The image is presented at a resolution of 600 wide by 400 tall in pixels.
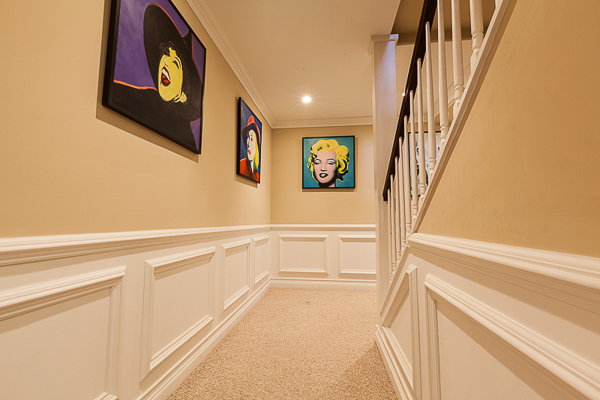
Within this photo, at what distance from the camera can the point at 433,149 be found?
96 cm

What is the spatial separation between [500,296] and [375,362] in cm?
142

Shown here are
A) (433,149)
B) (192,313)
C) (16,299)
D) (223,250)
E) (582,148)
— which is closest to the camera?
(582,148)

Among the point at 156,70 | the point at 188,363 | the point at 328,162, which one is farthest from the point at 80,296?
the point at 328,162

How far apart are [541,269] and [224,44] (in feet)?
7.82

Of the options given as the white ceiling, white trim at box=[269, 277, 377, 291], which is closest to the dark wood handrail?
the white ceiling

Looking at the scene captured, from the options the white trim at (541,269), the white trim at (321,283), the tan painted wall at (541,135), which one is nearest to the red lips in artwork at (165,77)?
the tan painted wall at (541,135)

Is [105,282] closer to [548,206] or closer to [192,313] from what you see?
[192,313]

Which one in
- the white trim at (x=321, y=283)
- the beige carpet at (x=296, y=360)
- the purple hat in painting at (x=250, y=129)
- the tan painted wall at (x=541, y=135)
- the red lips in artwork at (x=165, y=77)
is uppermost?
the purple hat in painting at (x=250, y=129)

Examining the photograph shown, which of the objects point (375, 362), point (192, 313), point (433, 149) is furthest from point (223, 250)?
point (433, 149)

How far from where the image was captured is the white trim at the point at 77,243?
0.72 meters

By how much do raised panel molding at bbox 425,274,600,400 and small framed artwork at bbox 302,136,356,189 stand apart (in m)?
2.98

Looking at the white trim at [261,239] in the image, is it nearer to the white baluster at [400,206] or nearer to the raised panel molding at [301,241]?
the raised panel molding at [301,241]

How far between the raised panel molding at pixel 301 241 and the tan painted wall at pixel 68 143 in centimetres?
228

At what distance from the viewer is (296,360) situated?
1730 millimetres
